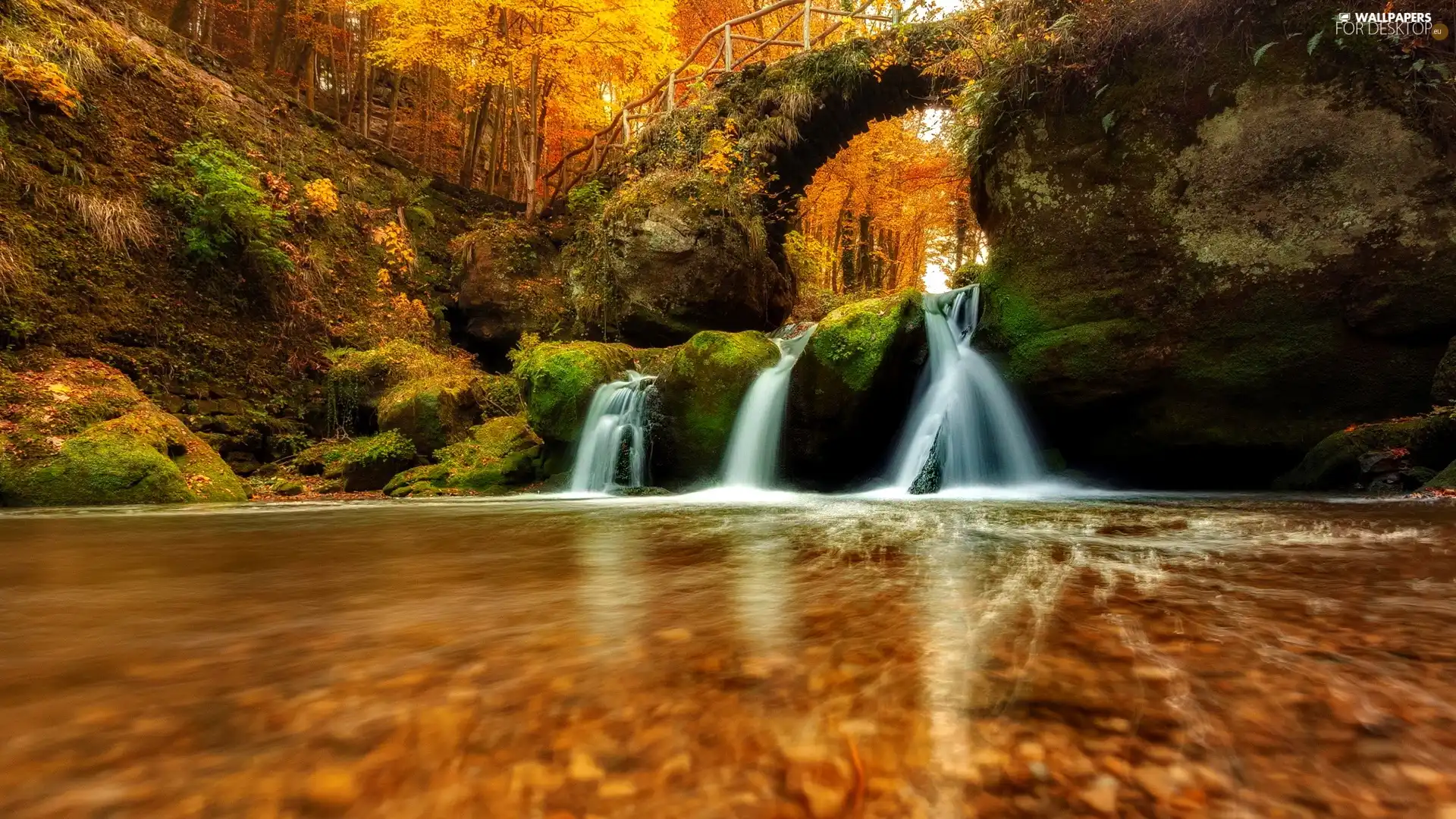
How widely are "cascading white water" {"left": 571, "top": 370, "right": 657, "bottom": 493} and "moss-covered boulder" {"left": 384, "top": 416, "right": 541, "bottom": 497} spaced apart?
36.4 inches

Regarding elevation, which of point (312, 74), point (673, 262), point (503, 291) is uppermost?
point (312, 74)

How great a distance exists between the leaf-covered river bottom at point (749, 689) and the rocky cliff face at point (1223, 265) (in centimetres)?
458

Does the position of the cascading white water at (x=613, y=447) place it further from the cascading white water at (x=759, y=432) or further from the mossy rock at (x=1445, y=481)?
the mossy rock at (x=1445, y=481)

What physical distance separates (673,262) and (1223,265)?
831cm

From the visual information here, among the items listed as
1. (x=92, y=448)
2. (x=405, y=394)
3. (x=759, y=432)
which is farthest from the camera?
(x=405, y=394)

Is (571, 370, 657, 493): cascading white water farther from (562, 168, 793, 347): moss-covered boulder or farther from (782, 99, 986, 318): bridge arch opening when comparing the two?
(782, 99, 986, 318): bridge arch opening

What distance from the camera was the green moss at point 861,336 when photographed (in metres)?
7.22

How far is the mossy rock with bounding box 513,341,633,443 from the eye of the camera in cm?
895

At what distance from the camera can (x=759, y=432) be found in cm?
818

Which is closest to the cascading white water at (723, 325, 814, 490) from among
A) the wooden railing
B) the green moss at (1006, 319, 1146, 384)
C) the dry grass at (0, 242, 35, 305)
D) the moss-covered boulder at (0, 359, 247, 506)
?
the green moss at (1006, 319, 1146, 384)

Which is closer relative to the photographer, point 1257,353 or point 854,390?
point 1257,353

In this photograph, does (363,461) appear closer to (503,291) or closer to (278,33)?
(503,291)

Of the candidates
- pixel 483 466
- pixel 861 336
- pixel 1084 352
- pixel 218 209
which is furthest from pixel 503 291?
pixel 1084 352

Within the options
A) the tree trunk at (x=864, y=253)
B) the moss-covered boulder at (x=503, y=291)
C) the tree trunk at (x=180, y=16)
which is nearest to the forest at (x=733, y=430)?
the moss-covered boulder at (x=503, y=291)
